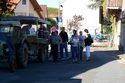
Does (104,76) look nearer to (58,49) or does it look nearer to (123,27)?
(58,49)

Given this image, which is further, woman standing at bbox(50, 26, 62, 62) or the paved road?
woman standing at bbox(50, 26, 62, 62)

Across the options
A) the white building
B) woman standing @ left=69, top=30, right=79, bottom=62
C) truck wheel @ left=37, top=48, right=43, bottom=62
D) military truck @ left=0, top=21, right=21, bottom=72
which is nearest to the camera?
military truck @ left=0, top=21, right=21, bottom=72

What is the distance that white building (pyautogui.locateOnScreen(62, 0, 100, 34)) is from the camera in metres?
74.7

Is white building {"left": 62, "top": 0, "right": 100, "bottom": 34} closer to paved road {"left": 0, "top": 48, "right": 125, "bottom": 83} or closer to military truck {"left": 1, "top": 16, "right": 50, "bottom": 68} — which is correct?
military truck {"left": 1, "top": 16, "right": 50, "bottom": 68}

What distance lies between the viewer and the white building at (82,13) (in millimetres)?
74688

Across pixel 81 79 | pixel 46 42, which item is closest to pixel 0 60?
pixel 81 79

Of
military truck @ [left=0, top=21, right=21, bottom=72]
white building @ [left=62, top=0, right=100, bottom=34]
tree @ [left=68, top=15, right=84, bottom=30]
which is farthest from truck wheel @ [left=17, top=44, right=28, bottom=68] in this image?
white building @ [left=62, top=0, right=100, bottom=34]

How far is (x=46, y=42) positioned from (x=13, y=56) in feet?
19.4

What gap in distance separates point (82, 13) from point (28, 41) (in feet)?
187

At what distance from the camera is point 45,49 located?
2292cm

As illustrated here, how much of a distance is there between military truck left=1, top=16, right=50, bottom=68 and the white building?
51722 millimetres

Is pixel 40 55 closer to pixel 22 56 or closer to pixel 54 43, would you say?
pixel 54 43

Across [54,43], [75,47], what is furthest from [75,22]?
[75,47]

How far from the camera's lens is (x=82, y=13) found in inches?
3000
